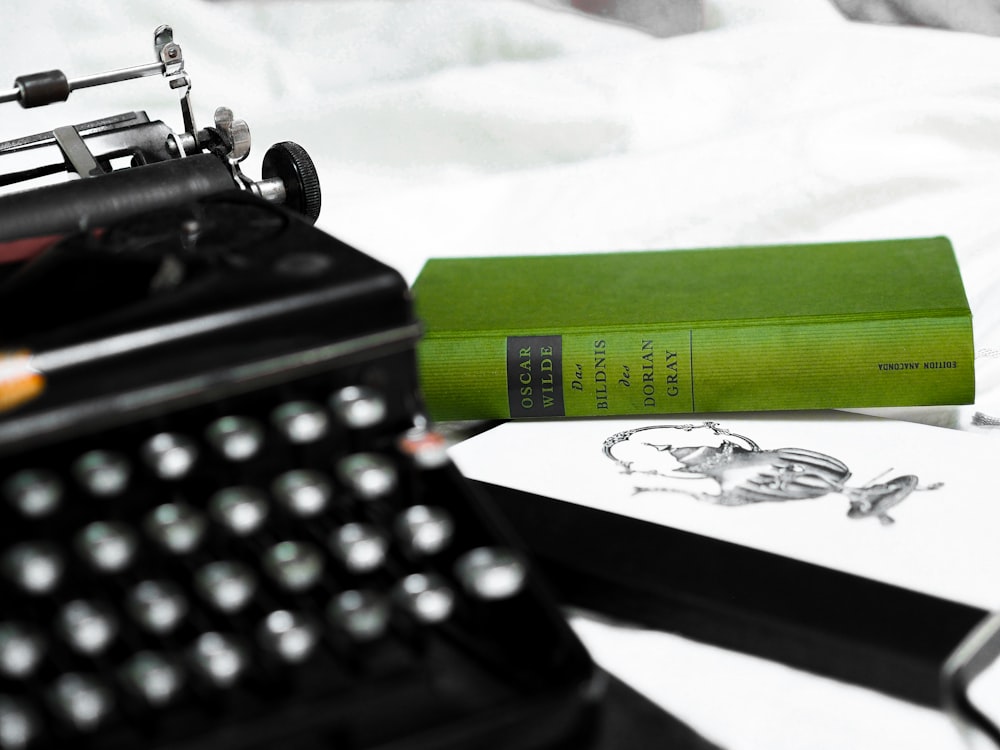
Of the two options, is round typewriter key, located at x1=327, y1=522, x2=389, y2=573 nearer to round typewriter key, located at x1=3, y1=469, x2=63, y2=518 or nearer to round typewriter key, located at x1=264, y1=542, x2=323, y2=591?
round typewriter key, located at x1=264, y1=542, x2=323, y2=591

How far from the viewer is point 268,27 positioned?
5.21ft

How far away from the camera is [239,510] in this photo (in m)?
0.55

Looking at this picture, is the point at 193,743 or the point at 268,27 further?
the point at 268,27

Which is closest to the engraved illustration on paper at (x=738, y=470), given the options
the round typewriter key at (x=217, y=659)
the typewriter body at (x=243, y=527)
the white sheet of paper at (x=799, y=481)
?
the white sheet of paper at (x=799, y=481)

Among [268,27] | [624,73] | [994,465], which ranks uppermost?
[268,27]

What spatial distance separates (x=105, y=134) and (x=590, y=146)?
25.3 inches

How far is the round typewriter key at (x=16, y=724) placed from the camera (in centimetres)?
52

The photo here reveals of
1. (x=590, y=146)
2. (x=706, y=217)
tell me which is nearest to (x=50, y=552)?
(x=706, y=217)

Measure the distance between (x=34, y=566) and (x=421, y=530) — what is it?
165 millimetres

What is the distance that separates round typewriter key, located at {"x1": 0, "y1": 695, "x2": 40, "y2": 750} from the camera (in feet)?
1.69

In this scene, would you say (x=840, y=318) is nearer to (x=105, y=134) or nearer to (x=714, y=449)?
(x=714, y=449)

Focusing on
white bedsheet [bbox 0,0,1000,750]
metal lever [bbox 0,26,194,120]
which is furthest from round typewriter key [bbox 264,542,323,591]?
white bedsheet [bbox 0,0,1000,750]

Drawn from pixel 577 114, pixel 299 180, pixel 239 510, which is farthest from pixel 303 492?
pixel 577 114

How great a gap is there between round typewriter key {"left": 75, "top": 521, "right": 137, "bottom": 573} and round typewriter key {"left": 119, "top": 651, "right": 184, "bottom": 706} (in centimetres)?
4
